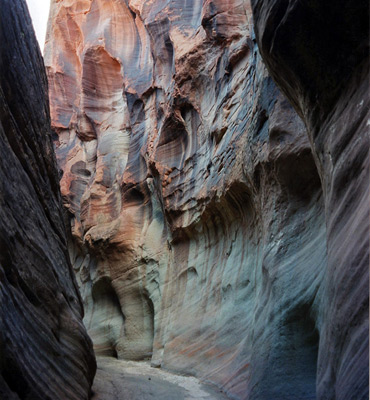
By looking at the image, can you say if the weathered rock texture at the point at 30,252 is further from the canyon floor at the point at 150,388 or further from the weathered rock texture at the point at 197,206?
the weathered rock texture at the point at 197,206

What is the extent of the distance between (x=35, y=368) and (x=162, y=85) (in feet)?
39.9

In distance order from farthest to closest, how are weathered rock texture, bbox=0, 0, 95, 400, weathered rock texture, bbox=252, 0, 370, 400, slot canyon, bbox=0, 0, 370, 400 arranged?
weathered rock texture, bbox=0, 0, 95, 400
slot canyon, bbox=0, 0, 370, 400
weathered rock texture, bbox=252, 0, 370, 400

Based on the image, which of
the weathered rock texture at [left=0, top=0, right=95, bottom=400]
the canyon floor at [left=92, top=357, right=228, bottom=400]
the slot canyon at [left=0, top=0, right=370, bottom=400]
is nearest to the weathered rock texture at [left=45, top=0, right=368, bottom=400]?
the slot canyon at [left=0, top=0, right=370, bottom=400]

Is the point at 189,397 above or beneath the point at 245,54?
beneath

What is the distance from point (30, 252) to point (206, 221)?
6.41m

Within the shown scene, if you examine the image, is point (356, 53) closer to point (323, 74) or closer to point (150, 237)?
point (323, 74)

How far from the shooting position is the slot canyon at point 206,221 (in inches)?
163

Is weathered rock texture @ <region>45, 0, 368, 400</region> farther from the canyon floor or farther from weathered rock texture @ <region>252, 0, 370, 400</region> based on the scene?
weathered rock texture @ <region>252, 0, 370, 400</region>

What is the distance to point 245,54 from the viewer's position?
35.9ft

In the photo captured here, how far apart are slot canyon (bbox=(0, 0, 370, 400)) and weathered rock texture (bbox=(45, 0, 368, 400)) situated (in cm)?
4

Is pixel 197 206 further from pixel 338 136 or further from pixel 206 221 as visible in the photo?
pixel 338 136

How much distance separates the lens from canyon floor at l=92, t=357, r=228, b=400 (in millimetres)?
7000

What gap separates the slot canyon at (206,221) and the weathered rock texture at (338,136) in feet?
0.06

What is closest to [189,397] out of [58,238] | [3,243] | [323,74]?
[58,238]
